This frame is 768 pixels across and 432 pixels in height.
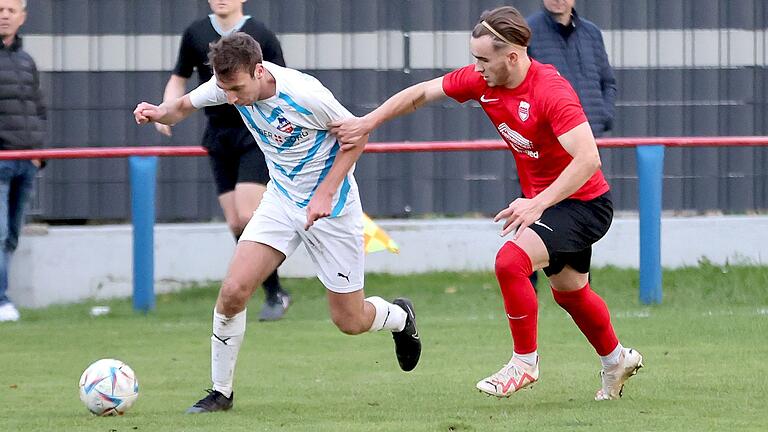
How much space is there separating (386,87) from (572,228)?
19.1 ft

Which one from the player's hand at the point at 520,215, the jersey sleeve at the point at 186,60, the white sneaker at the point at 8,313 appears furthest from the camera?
the white sneaker at the point at 8,313

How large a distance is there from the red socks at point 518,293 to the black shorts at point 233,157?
127 inches

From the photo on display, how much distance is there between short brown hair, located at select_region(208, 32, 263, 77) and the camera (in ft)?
20.6

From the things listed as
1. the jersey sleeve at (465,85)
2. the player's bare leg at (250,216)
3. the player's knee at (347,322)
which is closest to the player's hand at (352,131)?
the jersey sleeve at (465,85)

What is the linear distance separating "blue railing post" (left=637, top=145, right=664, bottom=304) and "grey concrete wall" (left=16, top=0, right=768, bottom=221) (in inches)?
70.5

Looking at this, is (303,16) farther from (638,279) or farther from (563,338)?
(563,338)

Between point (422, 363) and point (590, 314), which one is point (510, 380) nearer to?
point (590, 314)

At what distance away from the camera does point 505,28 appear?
245 inches

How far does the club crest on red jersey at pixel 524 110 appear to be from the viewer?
6.31 m

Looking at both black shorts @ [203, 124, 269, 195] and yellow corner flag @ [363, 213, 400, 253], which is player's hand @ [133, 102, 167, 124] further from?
yellow corner flag @ [363, 213, 400, 253]

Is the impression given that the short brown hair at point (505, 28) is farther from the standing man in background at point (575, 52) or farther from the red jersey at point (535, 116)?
the standing man in background at point (575, 52)

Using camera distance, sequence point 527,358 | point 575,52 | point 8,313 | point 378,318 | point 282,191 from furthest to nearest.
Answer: point 8,313, point 575,52, point 378,318, point 282,191, point 527,358

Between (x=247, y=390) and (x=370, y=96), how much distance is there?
5.09 metres

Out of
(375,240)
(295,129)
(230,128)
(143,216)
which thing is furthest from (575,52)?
(295,129)
